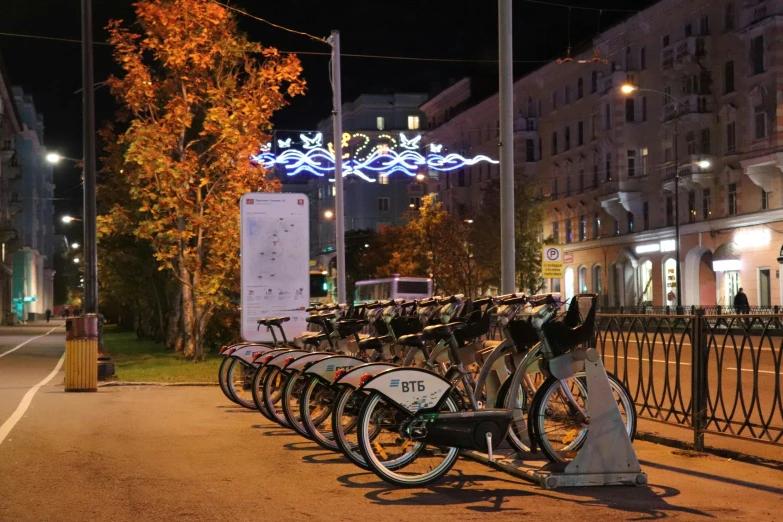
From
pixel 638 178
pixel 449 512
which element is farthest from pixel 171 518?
pixel 638 178

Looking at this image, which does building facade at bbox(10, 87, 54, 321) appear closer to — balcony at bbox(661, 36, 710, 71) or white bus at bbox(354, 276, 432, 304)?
white bus at bbox(354, 276, 432, 304)

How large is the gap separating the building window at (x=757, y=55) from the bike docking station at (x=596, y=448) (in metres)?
Answer: 39.9

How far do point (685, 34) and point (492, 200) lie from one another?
15223 millimetres

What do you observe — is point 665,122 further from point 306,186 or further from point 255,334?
point 306,186

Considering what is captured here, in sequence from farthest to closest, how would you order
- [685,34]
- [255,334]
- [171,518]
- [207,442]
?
[685,34] → [255,334] → [207,442] → [171,518]

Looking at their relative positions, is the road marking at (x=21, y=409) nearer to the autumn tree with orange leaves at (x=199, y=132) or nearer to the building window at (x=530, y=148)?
the autumn tree with orange leaves at (x=199, y=132)

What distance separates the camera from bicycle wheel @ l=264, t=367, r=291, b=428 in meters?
12.2

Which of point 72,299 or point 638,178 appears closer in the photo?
point 638,178

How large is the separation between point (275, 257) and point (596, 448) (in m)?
11.8

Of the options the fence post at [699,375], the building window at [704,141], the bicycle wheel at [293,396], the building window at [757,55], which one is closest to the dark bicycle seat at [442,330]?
the bicycle wheel at [293,396]

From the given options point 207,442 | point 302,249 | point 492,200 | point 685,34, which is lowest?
point 207,442

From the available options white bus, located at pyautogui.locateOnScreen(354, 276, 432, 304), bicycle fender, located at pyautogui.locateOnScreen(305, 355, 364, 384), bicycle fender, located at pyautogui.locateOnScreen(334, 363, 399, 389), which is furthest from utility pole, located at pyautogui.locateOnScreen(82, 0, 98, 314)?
white bus, located at pyautogui.locateOnScreen(354, 276, 432, 304)

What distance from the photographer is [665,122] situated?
52.0 meters

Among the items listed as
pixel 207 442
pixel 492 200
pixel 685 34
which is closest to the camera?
pixel 207 442
